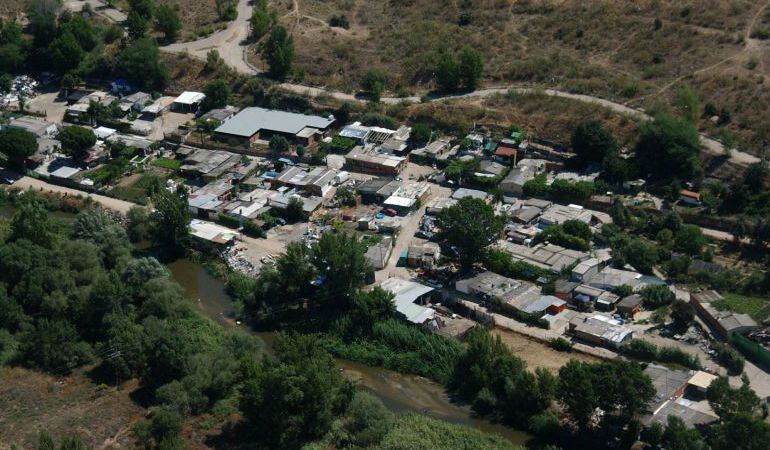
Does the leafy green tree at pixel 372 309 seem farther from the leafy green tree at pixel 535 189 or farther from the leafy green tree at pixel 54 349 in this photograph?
the leafy green tree at pixel 535 189

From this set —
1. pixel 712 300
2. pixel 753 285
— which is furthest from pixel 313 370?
pixel 753 285

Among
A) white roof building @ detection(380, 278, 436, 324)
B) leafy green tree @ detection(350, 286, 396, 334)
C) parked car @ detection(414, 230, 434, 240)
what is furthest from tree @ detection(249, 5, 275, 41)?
leafy green tree @ detection(350, 286, 396, 334)

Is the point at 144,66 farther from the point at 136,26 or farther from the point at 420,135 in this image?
the point at 420,135

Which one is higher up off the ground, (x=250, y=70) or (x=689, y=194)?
(x=689, y=194)

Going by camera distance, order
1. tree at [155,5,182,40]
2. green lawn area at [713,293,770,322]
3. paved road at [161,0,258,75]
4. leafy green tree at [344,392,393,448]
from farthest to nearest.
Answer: tree at [155,5,182,40] → paved road at [161,0,258,75] → green lawn area at [713,293,770,322] → leafy green tree at [344,392,393,448]

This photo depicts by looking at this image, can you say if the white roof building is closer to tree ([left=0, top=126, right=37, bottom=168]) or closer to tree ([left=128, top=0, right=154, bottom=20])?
tree ([left=0, top=126, right=37, bottom=168])

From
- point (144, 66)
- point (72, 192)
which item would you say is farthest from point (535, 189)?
point (144, 66)

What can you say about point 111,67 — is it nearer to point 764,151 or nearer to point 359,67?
point 359,67
